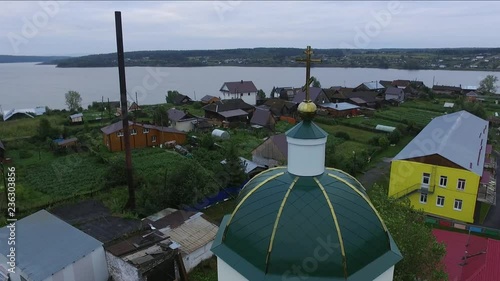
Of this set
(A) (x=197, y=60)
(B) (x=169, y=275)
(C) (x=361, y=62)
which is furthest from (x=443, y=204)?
(A) (x=197, y=60)

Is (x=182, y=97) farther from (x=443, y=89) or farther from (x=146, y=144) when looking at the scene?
(x=443, y=89)

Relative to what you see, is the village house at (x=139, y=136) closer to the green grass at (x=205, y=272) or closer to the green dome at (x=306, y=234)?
the green grass at (x=205, y=272)

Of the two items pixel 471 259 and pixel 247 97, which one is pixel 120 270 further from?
pixel 247 97

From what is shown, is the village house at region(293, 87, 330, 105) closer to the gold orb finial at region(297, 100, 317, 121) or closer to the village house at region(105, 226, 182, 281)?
the village house at region(105, 226, 182, 281)

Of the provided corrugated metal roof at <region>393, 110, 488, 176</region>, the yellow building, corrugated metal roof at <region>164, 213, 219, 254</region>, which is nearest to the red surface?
the yellow building

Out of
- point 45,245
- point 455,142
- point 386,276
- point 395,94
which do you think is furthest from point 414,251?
point 395,94

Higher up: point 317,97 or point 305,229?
point 305,229
